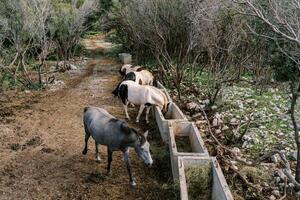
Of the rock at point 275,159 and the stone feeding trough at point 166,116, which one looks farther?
the stone feeding trough at point 166,116

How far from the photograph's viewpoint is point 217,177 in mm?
7582

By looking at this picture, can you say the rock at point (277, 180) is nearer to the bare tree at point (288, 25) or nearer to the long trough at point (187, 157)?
the bare tree at point (288, 25)

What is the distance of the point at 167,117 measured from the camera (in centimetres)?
1277

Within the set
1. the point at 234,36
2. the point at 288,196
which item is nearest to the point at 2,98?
the point at 234,36

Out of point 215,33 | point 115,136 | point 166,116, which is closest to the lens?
point 115,136

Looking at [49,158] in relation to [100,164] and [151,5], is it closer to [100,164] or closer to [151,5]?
[100,164]

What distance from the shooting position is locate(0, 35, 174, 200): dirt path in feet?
27.7

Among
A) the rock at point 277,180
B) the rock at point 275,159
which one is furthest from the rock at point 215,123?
the rock at point 277,180

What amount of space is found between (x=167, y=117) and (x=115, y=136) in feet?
14.3

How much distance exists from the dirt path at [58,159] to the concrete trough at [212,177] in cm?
68

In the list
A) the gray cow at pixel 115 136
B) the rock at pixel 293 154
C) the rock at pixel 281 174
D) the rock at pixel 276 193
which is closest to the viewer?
the rock at pixel 276 193

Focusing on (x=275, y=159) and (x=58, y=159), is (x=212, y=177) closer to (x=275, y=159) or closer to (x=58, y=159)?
(x=275, y=159)

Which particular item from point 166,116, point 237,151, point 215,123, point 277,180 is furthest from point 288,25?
point 166,116

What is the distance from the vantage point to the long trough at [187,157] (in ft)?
24.1
